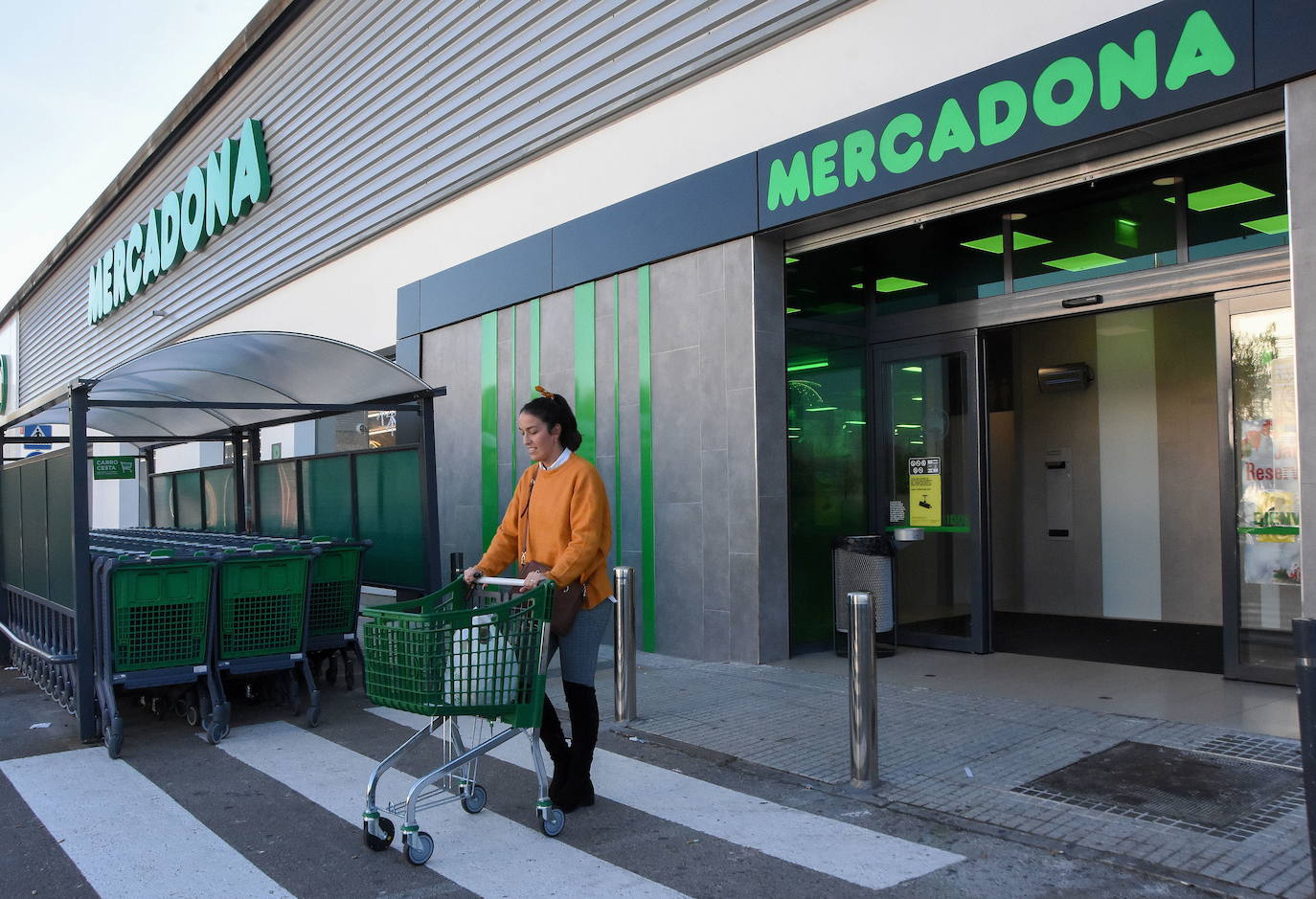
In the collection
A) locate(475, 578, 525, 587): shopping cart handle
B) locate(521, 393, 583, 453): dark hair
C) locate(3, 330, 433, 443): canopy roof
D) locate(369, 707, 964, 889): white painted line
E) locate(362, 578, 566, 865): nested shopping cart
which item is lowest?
locate(369, 707, 964, 889): white painted line

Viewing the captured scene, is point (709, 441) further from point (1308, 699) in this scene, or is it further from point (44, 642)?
point (1308, 699)

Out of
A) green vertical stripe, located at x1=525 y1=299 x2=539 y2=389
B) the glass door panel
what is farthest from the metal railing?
the glass door panel

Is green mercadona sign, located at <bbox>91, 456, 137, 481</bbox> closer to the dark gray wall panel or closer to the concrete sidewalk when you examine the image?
the dark gray wall panel

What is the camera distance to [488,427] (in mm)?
11711

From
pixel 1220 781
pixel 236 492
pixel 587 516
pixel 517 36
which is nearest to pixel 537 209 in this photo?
pixel 517 36

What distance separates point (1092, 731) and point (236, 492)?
30.6 ft

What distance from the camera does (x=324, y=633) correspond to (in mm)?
7477

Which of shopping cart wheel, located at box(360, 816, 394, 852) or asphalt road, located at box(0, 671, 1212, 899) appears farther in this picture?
shopping cart wheel, located at box(360, 816, 394, 852)

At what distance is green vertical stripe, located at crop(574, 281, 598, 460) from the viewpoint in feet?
33.6

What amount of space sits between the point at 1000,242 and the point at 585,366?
4115 millimetres

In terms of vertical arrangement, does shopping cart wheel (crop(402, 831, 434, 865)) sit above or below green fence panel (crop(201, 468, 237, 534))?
below

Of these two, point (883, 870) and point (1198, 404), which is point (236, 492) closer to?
point (883, 870)

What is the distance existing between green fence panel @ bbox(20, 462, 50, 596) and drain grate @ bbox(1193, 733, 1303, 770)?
7869mm

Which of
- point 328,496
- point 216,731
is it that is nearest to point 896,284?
point 328,496
